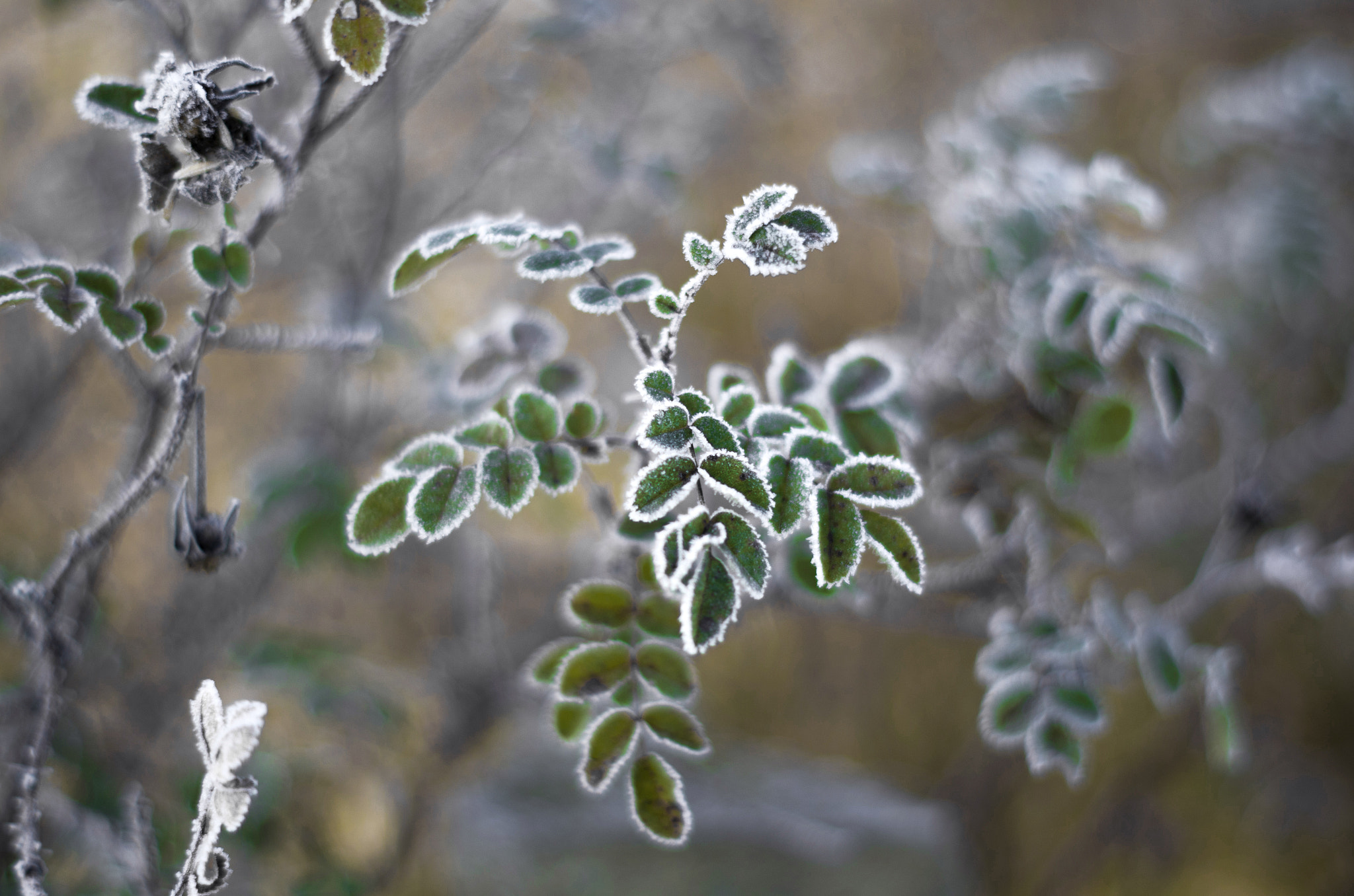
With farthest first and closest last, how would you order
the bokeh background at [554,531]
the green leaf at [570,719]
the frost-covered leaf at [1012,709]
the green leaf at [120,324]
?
the bokeh background at [554,531] < the frost-covered leaf at [1012,709] < the green leaf at [570,719] < the green leaf at [120,324]

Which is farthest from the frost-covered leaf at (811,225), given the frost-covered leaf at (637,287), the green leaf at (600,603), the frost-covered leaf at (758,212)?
the green leaf at (600,603)

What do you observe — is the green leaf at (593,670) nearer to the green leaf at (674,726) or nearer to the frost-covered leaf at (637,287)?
the green leaf at (674,726)

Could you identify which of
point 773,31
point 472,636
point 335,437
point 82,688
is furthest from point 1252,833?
point 82,688

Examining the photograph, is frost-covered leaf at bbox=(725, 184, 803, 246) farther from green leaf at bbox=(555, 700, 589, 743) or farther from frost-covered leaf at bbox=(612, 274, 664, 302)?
green leaf at bbox=(555, 700, 589, 743)

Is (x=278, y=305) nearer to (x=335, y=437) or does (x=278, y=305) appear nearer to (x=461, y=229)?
→ (x=335, y=437)

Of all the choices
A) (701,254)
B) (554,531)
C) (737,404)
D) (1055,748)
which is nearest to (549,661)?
(737,404)

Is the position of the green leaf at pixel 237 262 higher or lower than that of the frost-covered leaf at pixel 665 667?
higher

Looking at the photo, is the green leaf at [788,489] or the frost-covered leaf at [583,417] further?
the frost-covered leaf at [583,417]

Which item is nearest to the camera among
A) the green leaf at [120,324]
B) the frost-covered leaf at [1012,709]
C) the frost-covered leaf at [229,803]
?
the frost-covered leaf at [229,803]

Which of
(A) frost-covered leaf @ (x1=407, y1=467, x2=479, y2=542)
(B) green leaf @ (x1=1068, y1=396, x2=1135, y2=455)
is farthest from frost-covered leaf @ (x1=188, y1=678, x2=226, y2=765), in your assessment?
(B) green leaf @ (x1=1068, y1=396, x2=1135, y2=455)
